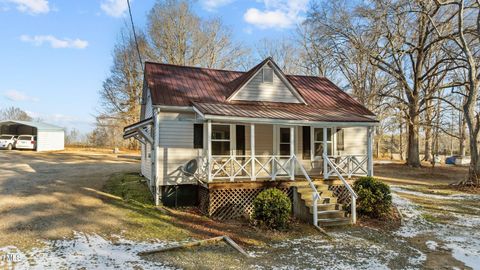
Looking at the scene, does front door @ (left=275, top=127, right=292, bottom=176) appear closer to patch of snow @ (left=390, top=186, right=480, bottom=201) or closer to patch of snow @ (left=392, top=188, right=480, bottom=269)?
patch of snow @ (left=392, top=188, right=480, bottom=269)

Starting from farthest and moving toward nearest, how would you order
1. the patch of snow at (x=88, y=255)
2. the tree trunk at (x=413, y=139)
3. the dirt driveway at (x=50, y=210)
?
the tree trunk at (x=413, y=139) → the dirt driveway at (x=50, y=210) → the patch of snow at (x=88, y=255)

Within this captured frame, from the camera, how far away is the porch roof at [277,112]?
36.9 feet

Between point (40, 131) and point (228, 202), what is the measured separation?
30.7 m

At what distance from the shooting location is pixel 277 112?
12.6 metres

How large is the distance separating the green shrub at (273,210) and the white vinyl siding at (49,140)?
32302 mm

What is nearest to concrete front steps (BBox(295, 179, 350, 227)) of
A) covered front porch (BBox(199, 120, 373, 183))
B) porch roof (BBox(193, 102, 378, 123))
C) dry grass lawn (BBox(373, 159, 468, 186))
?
covered front porch (BBox(199, 120, 373, 183))

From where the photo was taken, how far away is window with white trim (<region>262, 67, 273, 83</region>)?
13.8m

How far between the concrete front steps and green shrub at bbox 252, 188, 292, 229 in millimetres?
1233

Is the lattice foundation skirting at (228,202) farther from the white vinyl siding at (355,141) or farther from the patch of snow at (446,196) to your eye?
the patch of snow at (446,196)

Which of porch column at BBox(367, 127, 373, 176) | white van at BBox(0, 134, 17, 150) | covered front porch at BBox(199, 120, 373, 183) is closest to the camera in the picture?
covered front porch at BBox(199, 120, 373, 183)

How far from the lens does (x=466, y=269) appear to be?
6.75 metres

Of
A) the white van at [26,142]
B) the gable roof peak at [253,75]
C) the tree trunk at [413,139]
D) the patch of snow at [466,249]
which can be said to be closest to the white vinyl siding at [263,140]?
the gable roof peak at [253,75]

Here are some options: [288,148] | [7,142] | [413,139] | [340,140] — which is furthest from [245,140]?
[7,142]

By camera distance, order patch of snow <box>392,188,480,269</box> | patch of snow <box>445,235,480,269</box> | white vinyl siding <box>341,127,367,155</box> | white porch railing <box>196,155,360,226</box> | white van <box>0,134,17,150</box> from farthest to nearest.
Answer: white van <box>0,134,17,150</box>, white vinyl siding <box>341,127,367,155</box>, white porch railing <box>196,155,360,226</box>, patch of snow <box>392,188,480,269</box>, patch of snow <box>445,235,480,269</box>
